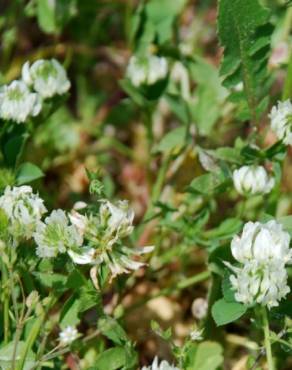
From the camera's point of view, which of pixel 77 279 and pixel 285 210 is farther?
pixel 285 210

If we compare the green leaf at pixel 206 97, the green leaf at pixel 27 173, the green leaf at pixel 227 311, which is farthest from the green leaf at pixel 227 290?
the green leaf at pixel 206 97

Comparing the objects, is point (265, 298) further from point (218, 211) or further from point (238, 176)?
point (218, 211)

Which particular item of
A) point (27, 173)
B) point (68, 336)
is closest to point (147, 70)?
point (27, 173)

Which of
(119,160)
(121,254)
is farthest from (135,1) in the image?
(121,254)

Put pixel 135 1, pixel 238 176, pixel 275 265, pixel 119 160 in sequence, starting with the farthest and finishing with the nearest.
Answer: pixel 135 1 < pixel 119 160 < pixel 238 176 < pixel 275 265

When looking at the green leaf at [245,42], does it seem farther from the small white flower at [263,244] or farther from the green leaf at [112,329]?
the green leaf at [112,329]

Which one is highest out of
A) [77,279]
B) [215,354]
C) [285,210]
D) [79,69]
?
[77,279]

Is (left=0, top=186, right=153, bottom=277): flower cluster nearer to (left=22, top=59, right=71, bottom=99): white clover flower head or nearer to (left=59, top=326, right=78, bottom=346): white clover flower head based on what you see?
(left=59, top=326, right=78, bottom=346): white clover flower head

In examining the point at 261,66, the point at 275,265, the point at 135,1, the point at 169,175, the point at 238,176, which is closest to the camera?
the point at 275,265
